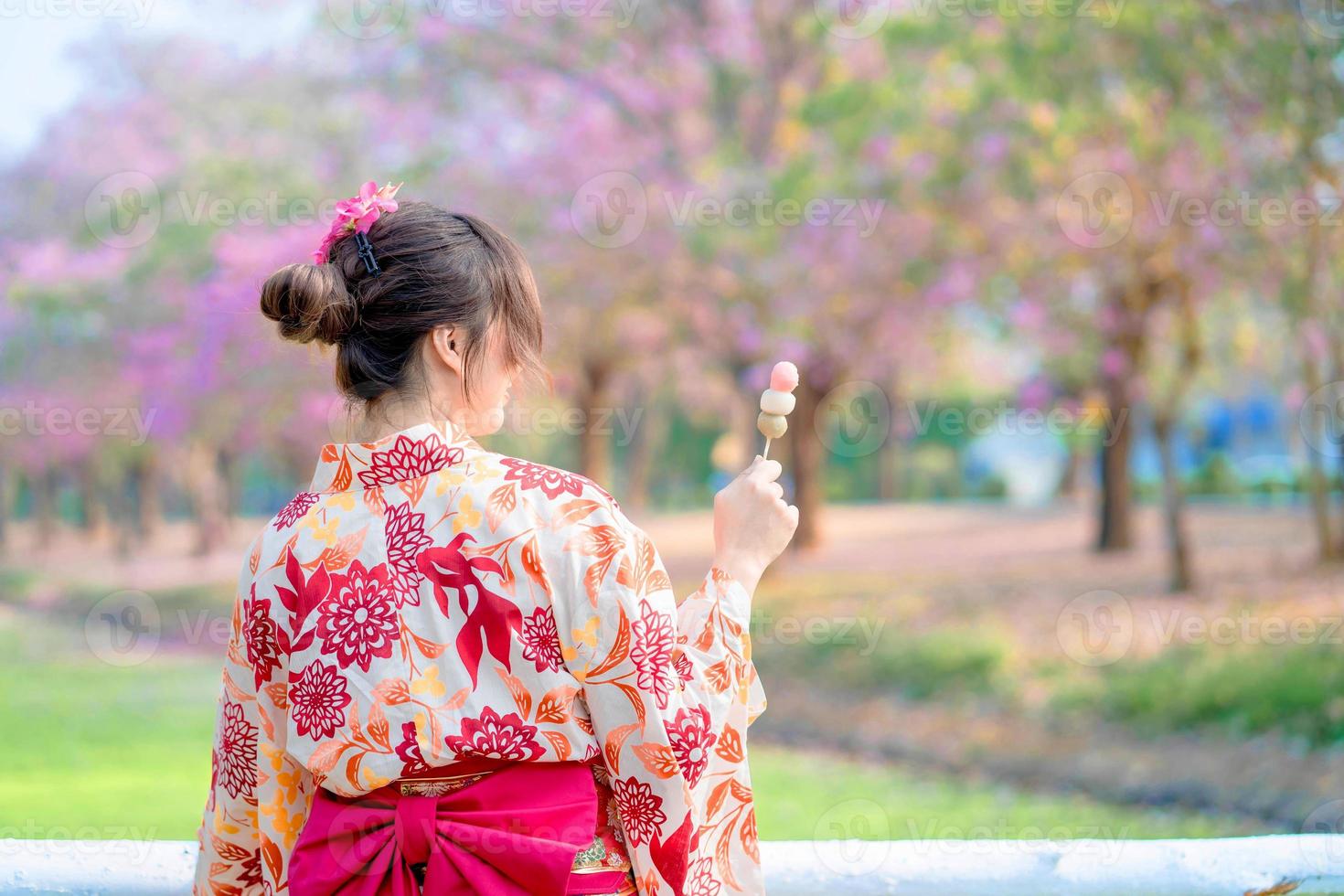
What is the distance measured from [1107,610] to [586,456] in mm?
4869

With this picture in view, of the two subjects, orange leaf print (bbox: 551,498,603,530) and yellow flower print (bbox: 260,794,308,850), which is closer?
orange leaf print (bbox: 551,498,603,530)

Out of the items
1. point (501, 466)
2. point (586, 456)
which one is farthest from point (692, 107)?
point (501, 466)

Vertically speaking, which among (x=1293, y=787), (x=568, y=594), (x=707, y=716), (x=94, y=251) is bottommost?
(x=1293, y=787)

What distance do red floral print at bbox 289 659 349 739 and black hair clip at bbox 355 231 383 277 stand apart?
0.39m

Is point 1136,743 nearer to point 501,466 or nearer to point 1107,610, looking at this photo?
point 1107,610

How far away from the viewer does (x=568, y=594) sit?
1129 millimetres

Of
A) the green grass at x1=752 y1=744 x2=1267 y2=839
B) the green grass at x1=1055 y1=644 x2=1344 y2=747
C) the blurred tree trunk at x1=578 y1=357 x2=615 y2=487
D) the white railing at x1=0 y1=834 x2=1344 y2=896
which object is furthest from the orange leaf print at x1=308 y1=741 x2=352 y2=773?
the blurred tree trunk at x1=578 y1=357 x2=615 y2=487

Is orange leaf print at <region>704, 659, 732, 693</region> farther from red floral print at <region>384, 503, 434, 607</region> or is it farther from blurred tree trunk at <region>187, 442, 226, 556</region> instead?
blurred tree trunk at <region>187, 442, 226, 556</region>

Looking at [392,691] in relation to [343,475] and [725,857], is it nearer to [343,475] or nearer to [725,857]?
[343,475]

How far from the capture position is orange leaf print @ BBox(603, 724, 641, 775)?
114 centimetres

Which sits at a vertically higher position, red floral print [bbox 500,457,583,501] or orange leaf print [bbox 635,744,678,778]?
red floral print [bbox 500,457,583,501]

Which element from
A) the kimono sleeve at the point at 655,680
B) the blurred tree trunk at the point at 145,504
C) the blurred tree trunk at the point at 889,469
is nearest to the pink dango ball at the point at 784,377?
the kimono sleeve at the point at 655,680

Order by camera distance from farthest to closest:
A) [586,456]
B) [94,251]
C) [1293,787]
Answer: [586,456] < [94,251] < [1293,787]

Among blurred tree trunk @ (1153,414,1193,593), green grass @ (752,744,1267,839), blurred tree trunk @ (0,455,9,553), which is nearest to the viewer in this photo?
green grass @ (752,744,1267,839)
